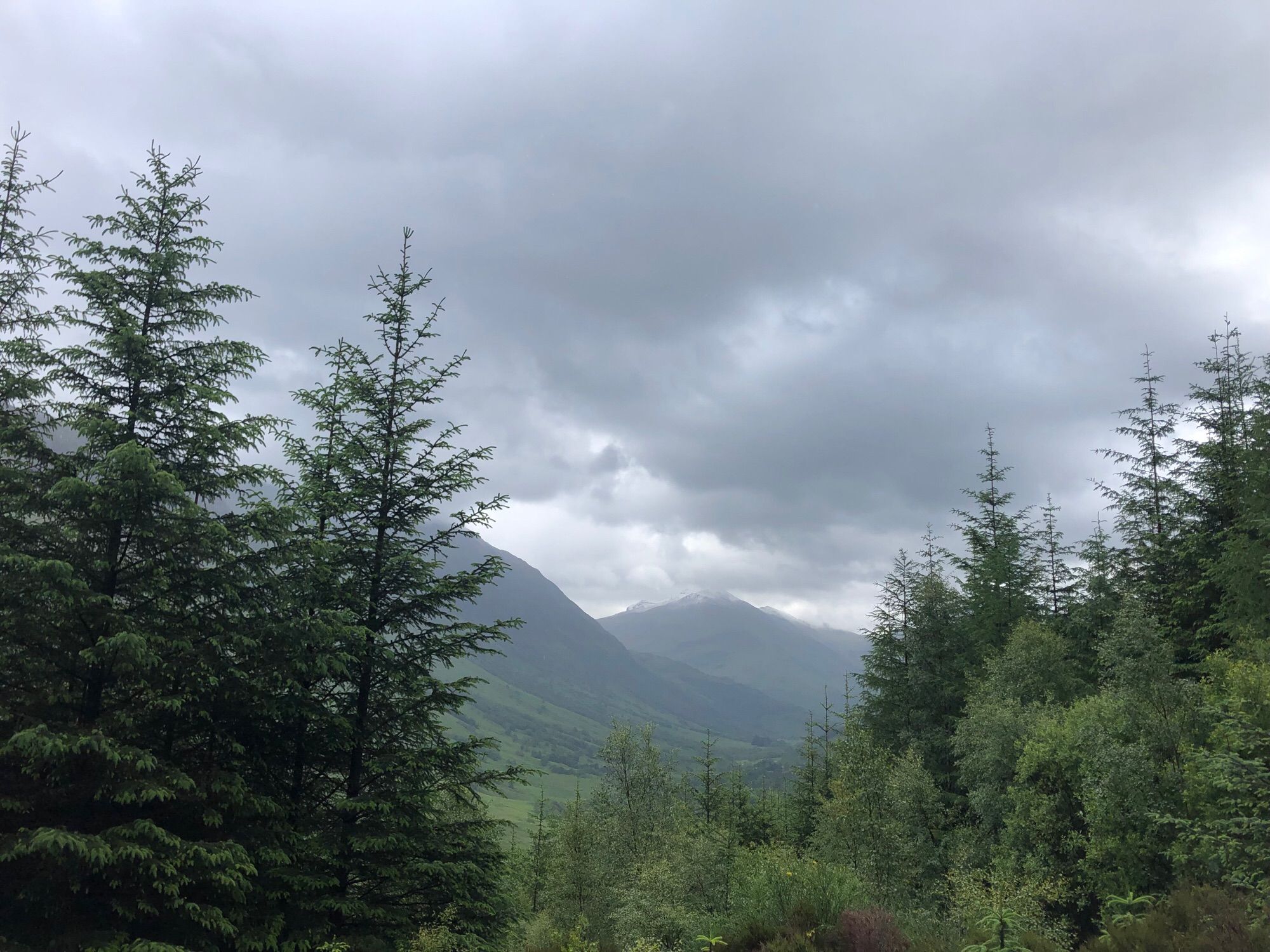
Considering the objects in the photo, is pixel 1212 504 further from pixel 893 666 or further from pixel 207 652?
pixel 207 652

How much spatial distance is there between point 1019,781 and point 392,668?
24402 millimetres

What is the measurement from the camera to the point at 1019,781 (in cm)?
2686

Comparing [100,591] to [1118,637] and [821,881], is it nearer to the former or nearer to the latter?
[821,881]

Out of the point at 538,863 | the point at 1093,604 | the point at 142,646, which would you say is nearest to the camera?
the point at 142,646

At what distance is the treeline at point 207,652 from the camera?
1222cm

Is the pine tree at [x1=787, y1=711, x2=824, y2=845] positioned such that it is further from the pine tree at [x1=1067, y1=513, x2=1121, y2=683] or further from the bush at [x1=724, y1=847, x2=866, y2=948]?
the bush at [x1=724, y1=847, x2=866, y2=948]

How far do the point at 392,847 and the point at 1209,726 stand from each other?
24045 millimetres

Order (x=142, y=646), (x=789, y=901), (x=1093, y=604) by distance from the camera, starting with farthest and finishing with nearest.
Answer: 1. (x=1093, y=604)
2. (x=789, y=901)
3. (x=142, y=646)

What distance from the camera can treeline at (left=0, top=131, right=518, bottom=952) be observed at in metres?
12.2

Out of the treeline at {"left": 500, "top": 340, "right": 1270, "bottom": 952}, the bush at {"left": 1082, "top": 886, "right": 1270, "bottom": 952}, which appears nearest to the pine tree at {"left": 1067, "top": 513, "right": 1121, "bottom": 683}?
the treeline at {"left": 500, "top": 340, "right": 1270, "bottom": 952}

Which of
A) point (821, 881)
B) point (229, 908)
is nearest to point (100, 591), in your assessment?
point (229, 908)

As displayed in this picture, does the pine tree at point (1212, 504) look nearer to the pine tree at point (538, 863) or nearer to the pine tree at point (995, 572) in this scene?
the pine tree at point (995, 572)

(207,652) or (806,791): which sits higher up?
(207,652)

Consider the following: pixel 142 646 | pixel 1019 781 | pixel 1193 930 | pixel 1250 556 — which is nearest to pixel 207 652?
pixel 142 646
